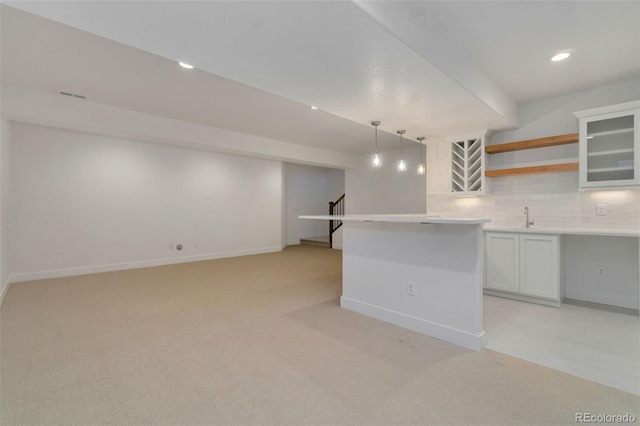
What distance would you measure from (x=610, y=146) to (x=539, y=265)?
5.05 feet

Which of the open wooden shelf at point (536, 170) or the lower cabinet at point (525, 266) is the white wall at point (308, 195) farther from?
the lower cabinet at point (525, 266)

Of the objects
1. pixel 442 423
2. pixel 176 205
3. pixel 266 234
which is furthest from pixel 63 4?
pixel 266 234

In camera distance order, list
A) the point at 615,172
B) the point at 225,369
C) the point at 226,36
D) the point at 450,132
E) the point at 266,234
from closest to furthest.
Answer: the point at 226,36
the point at 225,369
the point at 615,172
the point at 450,132
the point at 266,234

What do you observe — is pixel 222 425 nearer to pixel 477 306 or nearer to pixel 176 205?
pixel 477 306

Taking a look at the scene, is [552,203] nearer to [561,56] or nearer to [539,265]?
[539,265]

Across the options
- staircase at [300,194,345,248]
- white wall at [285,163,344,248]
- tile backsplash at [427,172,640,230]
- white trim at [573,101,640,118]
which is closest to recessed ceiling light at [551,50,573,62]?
white trim at [573,101,640,118]

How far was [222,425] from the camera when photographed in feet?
5.22

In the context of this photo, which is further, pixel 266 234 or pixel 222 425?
pixel 266 234

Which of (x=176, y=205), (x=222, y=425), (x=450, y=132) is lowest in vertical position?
(x=222, y=425)

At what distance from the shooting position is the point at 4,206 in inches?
160

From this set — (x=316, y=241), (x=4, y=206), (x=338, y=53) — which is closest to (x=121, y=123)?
(x=4, y=206)

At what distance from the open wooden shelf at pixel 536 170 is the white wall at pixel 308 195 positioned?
6.24m

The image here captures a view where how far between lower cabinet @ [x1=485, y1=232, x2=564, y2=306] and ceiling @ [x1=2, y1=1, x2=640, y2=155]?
1.59 m

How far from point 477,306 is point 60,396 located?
9.99 ft
